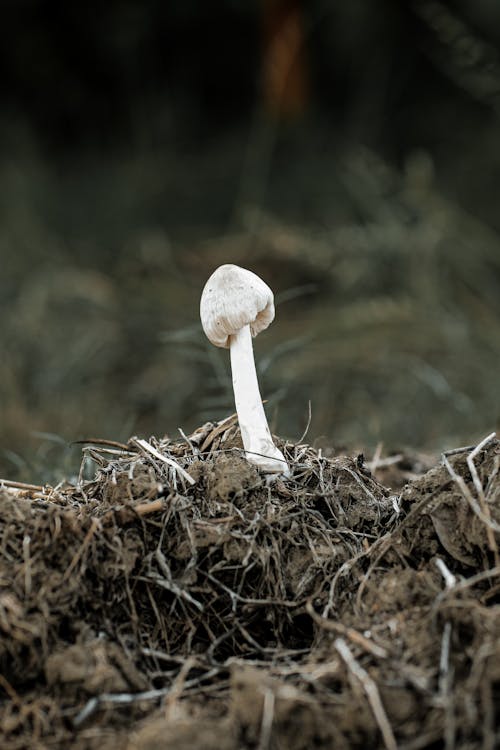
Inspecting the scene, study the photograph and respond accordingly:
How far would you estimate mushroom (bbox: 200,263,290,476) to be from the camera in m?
1.69

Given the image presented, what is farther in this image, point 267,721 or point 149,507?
point 149,507

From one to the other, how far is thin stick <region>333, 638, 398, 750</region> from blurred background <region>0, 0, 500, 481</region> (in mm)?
1229

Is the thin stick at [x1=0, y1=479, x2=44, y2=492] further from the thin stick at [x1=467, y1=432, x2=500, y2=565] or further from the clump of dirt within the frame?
the thin stick at [x1=467, y1=432, x2=500, y2=565]

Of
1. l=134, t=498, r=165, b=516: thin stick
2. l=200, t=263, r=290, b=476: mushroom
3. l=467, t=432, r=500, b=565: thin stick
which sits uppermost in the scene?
l=200, t=263, r=290, b=476: mushroom

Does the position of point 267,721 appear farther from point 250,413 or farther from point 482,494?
point 250,413

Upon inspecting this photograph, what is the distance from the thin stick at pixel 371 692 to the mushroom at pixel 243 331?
545mm

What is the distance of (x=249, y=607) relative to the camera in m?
1.46

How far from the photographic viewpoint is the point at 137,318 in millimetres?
5801

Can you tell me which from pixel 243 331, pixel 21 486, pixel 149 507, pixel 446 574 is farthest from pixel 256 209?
pixel 446 574

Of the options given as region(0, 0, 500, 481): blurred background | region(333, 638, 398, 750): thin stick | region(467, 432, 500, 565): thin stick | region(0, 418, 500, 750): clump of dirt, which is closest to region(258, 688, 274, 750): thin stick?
region(0, 418, 500, 750): clump of dirt

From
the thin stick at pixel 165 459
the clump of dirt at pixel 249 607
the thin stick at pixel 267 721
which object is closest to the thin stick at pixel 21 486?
the clump of dirt at pixel 249 607

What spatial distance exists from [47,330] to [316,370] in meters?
1.98

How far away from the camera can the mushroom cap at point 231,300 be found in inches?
66.5

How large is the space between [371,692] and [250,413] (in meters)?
0.76
